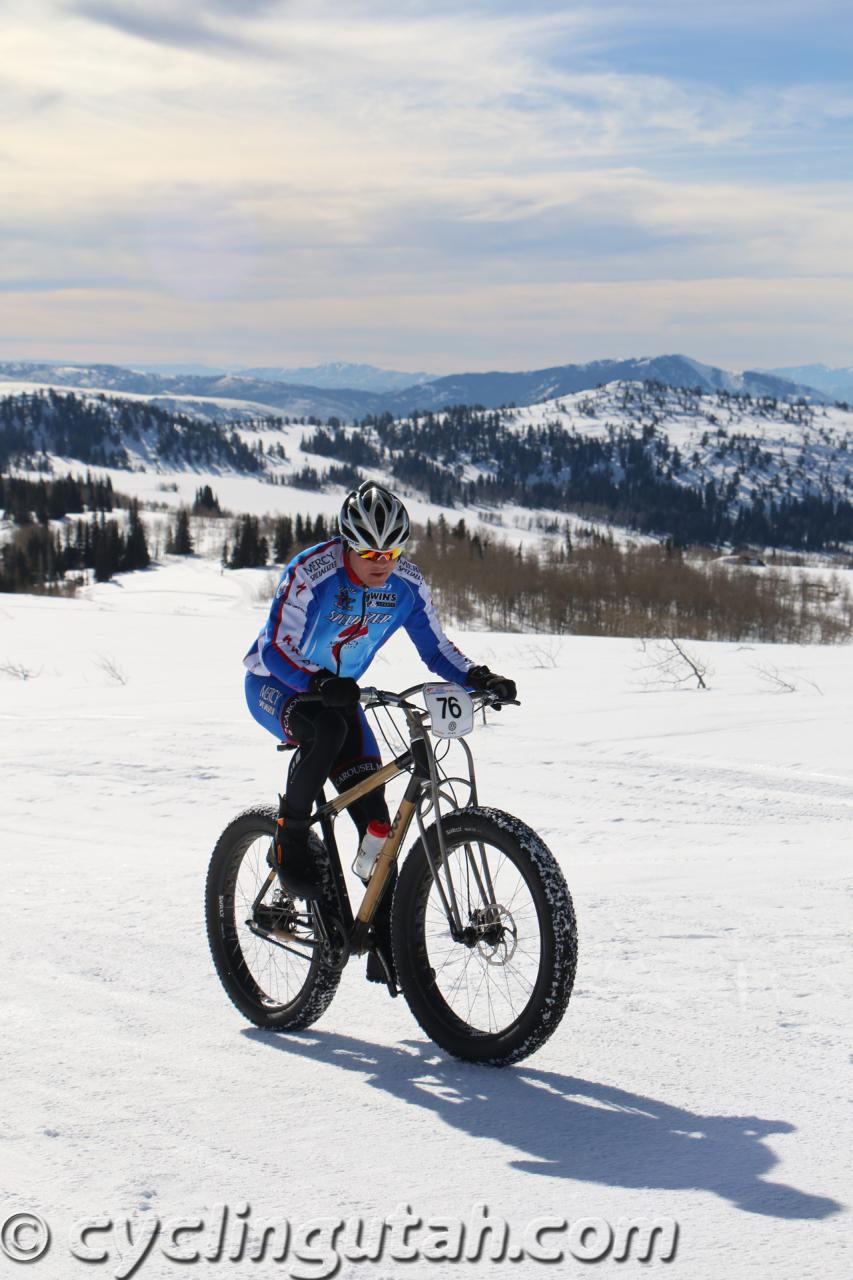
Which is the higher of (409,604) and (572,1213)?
(409,604)

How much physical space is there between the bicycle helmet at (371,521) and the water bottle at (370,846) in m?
1.17

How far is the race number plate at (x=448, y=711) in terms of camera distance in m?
4.05

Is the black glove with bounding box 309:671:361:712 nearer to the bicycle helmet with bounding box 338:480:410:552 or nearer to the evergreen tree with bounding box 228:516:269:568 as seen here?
the bicycle helmet with bounding box 338:480:410:552

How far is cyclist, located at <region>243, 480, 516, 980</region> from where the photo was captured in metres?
4.41

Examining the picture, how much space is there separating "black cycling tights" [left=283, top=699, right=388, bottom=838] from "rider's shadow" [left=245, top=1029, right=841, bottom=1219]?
991 millimetres

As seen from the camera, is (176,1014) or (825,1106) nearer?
(825,1106)

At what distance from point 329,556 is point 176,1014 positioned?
214 centimetres

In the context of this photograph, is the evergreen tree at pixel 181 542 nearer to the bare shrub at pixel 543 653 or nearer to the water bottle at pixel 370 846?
the bare shrub at pixel 543 653

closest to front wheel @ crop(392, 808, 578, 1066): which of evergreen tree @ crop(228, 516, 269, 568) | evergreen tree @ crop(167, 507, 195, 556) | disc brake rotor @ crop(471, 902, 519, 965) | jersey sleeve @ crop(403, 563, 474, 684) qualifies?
disc brake rotor @ crop(471, 902, 519, 965)

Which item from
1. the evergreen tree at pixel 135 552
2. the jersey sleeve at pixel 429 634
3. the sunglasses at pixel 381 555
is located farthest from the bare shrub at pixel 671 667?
the evergreen tree at pixel 135 552

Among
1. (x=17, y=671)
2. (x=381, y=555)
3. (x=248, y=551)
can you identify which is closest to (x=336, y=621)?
(x=381, y=555)

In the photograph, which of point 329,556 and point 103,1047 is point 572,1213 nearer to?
point 103,1047

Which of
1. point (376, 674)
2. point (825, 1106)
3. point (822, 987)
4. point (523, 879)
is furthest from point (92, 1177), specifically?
point (376, 674)

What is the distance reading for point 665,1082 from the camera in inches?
148
